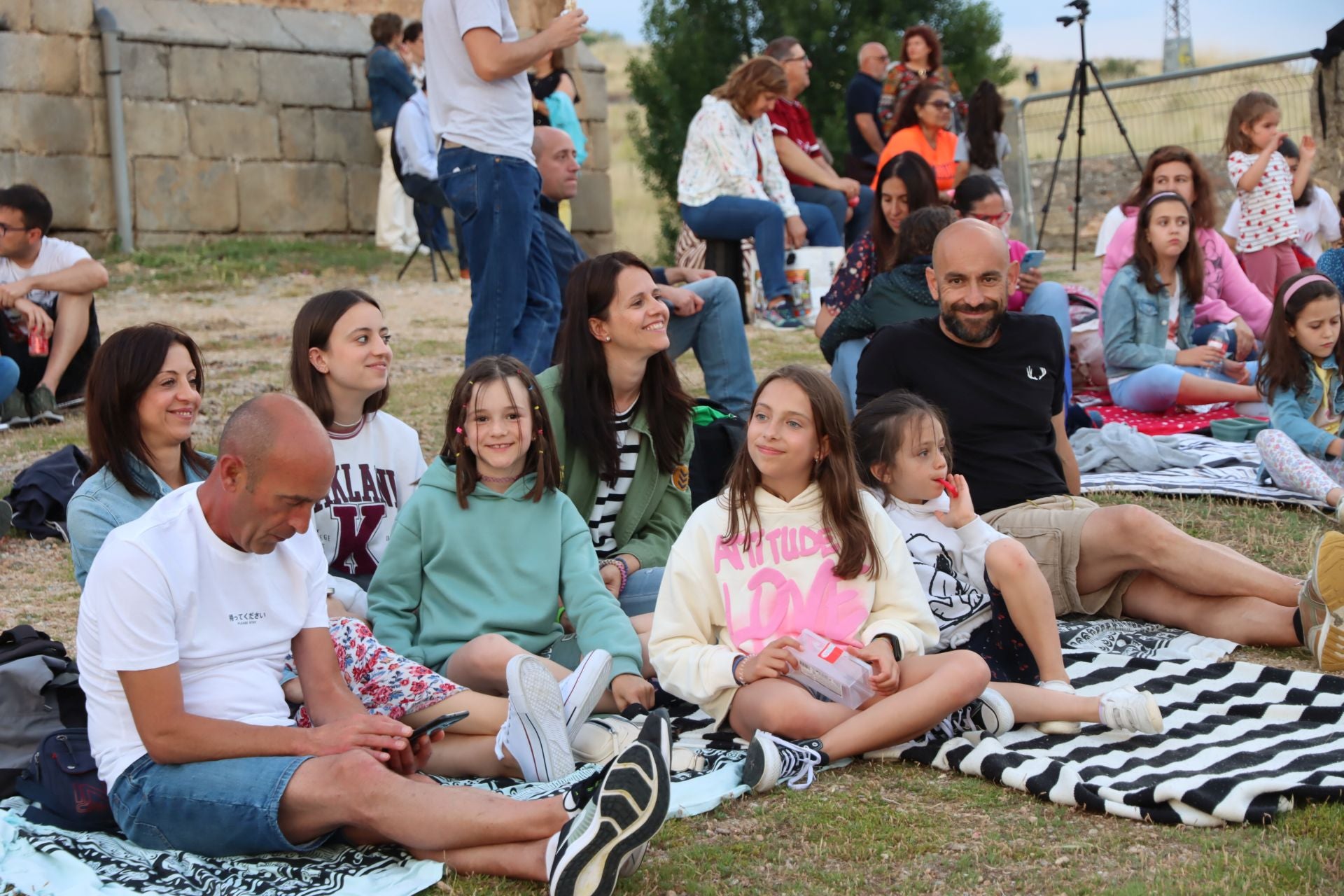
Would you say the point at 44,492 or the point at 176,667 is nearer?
the point at 176,667

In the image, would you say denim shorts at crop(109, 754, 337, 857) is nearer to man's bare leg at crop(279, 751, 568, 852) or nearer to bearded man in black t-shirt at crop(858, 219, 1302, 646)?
man's bare leg at crop(279, 751, 568, 852)

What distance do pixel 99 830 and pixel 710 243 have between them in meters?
7.22

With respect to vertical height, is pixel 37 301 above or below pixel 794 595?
above

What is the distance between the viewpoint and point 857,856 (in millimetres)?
2951

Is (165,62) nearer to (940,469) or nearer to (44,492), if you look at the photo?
(44,492)

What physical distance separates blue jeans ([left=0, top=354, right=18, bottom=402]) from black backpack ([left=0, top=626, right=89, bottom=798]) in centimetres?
402

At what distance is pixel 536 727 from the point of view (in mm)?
3186

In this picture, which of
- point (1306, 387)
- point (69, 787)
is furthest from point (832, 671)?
point (1306, 387)

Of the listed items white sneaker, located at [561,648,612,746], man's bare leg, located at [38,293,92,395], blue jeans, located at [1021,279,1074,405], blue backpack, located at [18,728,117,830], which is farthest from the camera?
man's bare leg, located at [38,293,92,395]

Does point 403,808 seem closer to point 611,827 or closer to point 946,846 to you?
point 611,827

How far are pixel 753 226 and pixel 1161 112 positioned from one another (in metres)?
7.49

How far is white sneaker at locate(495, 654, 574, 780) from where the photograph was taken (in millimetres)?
3154

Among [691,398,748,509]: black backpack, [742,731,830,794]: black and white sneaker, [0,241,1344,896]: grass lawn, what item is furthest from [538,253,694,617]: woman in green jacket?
[0,241,1344,896]: grass lawn

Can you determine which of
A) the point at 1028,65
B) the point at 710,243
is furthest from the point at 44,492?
the point at 1028,65
